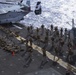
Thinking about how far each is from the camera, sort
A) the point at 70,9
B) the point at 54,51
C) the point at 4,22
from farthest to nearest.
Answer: the point at 70,9, the point at 4,22, the point at 54,51

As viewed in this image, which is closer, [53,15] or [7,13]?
[7,13]

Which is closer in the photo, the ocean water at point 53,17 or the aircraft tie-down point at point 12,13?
the aircraft tie-down point at point 12,13

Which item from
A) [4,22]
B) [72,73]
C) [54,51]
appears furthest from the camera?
[4,22]

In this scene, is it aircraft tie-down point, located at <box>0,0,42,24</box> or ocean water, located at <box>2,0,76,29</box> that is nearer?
aircraft tie-down point, located at <box>0,0,42,24</box>

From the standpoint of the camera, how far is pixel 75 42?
2021 inches

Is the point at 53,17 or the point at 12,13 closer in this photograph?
the point at 12,13

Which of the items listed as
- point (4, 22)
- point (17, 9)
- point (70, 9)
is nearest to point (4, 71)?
point (4, 22)

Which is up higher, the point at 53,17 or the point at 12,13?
the point at 12,13

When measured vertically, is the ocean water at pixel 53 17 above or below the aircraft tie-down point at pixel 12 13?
below

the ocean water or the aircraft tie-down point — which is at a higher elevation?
the aircraft tie-down point

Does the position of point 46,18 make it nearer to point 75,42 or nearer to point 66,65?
point 75,42

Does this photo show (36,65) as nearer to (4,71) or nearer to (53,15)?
(4,71)

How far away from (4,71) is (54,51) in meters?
11.6

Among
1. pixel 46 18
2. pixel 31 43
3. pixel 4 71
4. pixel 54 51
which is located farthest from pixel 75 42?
pixel 46 18
